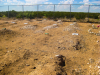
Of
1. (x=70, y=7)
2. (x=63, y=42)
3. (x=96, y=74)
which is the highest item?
(x=70, y=7)

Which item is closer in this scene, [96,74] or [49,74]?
[49,74]

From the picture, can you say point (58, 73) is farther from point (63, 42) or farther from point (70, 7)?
point (70, 7)

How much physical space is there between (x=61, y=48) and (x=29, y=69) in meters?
2.33

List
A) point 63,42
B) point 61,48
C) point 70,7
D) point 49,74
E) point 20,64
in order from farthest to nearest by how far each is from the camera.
A: point 70,7 → point 63,42 → point 61,48 → point 20,64 → point 49,74

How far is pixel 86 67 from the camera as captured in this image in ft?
10.8

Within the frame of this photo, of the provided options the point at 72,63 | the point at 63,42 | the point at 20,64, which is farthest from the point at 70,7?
→ the point at 20,64

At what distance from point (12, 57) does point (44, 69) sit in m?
1.67

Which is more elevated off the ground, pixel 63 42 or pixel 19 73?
pixel 63 42

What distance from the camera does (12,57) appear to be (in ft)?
11.8

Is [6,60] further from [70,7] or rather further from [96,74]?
[70,7]

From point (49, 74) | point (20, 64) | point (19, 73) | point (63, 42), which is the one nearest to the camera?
point (49, 74)

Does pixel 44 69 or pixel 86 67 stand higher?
pixel 44 69

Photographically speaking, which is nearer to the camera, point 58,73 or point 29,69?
point 58,73

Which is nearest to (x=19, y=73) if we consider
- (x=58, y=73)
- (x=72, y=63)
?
(x=58, y=73)
